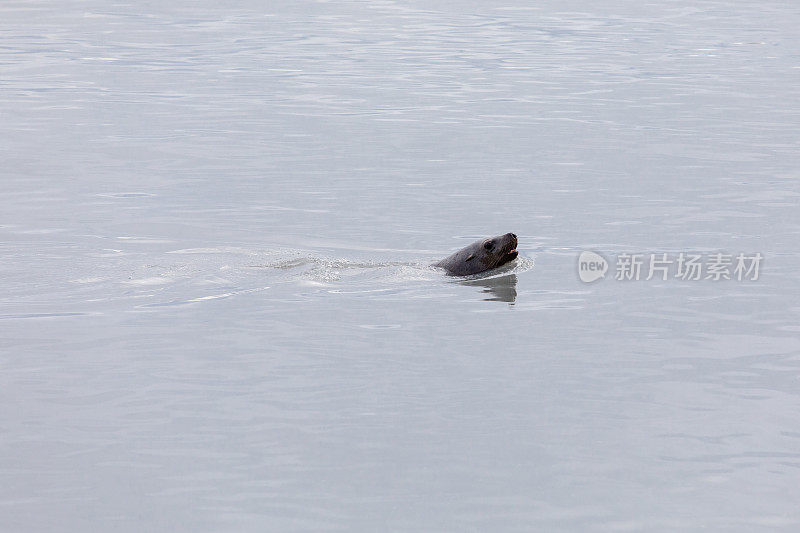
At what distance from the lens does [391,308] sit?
37.0ft

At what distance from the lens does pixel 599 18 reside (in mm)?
37656

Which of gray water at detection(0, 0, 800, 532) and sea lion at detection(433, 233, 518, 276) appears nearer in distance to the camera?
gray water at detection(0, 0, 800, 532)

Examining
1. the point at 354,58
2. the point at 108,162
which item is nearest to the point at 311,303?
the point at 108,162

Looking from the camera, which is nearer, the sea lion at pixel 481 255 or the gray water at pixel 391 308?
the gray water at pixel 391 308

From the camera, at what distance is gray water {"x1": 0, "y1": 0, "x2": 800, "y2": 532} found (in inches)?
294

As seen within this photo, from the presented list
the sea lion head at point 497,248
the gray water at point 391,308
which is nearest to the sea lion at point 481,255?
the sea lion head at point 497,248

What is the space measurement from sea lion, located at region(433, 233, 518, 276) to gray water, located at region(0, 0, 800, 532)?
202 millimetres

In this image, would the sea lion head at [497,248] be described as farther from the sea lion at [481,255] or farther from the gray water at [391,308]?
the gray water at [391,308]

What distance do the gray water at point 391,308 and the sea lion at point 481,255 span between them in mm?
202

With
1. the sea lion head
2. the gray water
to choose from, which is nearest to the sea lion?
the sea lion head

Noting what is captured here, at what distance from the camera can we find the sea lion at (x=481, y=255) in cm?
1258

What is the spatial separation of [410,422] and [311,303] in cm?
325

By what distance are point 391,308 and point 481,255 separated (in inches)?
66.6

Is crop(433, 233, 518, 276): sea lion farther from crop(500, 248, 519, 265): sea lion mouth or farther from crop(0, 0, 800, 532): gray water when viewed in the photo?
crop(0, 0, 800, 532): gray water
